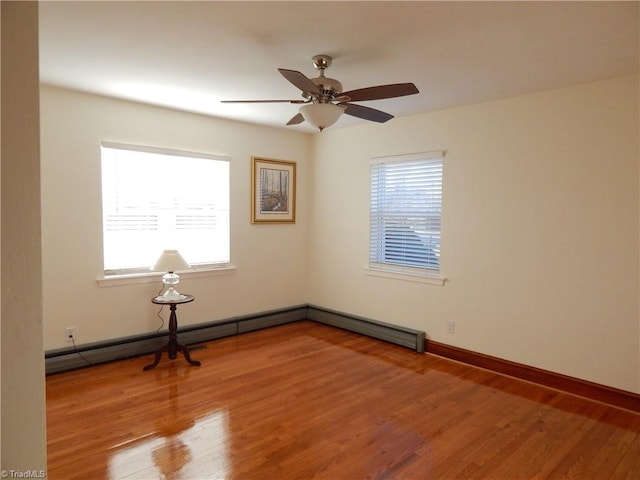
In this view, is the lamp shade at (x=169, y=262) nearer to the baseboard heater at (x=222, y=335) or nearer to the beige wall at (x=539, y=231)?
the baseboard heater at (x=222, y=335)

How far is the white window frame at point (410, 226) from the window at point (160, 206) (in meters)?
1.76

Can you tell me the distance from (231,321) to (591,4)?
4280mm

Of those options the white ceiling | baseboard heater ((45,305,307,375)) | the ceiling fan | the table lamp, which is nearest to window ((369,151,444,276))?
the white ceiling

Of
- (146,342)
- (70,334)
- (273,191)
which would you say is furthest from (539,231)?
(70,334)

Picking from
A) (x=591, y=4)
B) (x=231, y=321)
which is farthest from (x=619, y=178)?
(x=231, y=321)

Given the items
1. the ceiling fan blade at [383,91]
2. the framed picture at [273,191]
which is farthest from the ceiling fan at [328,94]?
the framed picture at [273,191]

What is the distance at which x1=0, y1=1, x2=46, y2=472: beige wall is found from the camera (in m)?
0.86

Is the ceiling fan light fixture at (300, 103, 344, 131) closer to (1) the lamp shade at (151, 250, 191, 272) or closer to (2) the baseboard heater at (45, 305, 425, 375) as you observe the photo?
(1) the lamp shade at (151, 250, 191, 272)

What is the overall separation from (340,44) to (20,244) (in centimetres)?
226

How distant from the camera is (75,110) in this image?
12.3ft

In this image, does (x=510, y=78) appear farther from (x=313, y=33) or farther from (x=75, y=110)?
(x=75, y=110)

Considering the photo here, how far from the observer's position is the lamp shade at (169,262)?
3.88 meters

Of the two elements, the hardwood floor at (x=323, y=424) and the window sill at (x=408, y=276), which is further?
the window sill at (x=408, y=276)

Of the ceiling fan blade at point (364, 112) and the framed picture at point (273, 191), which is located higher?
the ceiling fan blade at point (364, 112)
